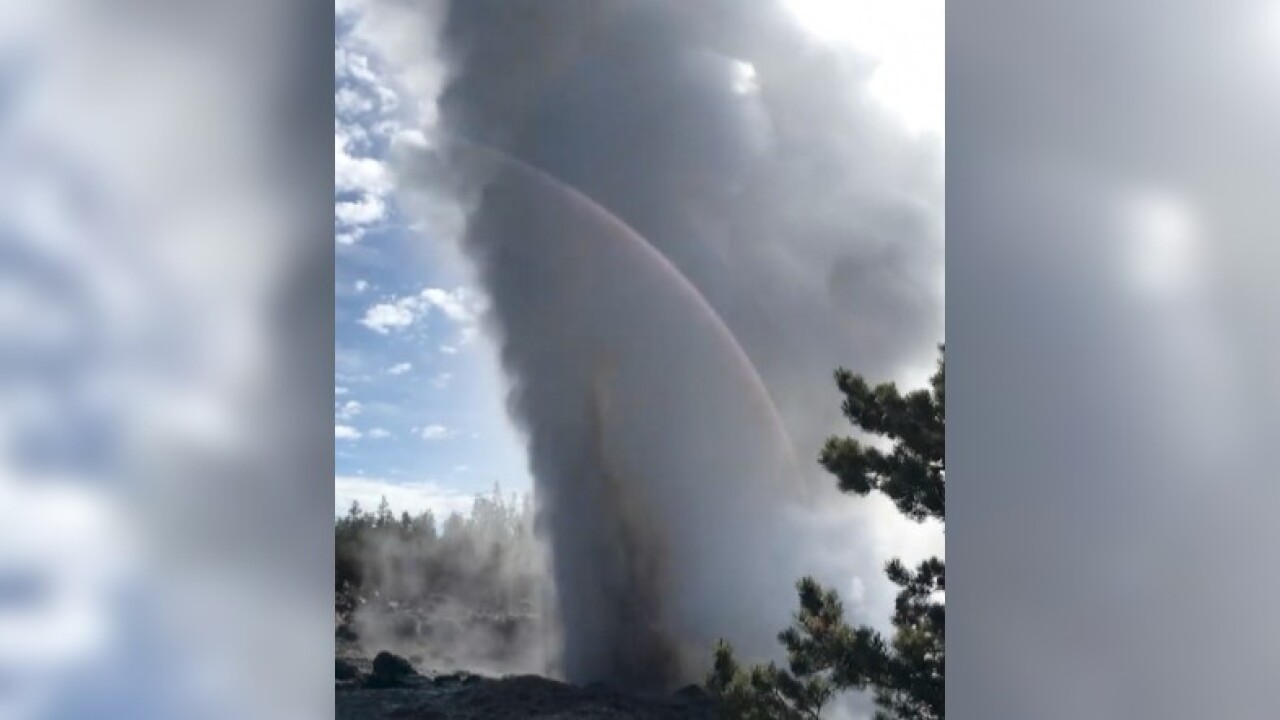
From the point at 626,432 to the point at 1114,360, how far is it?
4.46 ft

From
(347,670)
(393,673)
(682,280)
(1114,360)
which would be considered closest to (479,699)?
(393,673)

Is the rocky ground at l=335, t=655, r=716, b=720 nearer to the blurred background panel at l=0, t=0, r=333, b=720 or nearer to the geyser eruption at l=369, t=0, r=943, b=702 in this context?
the geyser eruption at l=369, t=0, r=943, b=702

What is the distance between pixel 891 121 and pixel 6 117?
191 centimetres

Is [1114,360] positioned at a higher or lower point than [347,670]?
higher

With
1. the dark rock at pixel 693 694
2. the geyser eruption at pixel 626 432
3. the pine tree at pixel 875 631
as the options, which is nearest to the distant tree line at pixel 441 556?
the geyser eruption at pixel 626 432

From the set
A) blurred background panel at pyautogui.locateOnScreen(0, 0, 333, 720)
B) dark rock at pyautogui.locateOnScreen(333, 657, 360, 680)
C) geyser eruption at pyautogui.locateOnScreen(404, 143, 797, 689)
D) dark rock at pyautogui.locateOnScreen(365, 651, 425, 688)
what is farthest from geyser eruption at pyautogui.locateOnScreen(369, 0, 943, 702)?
blurred background panel at pyautogui.locateOnScreen(0, 0, 333, 720)

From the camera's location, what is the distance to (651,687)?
2738mm

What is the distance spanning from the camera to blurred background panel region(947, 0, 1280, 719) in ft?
5.21

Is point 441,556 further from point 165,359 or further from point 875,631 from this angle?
point 165,359

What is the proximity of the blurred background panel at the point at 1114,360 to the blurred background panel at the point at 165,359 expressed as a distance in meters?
0.95

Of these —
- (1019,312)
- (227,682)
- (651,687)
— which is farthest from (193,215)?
(651,687)

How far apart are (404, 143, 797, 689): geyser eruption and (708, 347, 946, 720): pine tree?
0.32 feet

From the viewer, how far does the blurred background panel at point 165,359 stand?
4.68 ft

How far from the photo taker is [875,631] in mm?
2658
